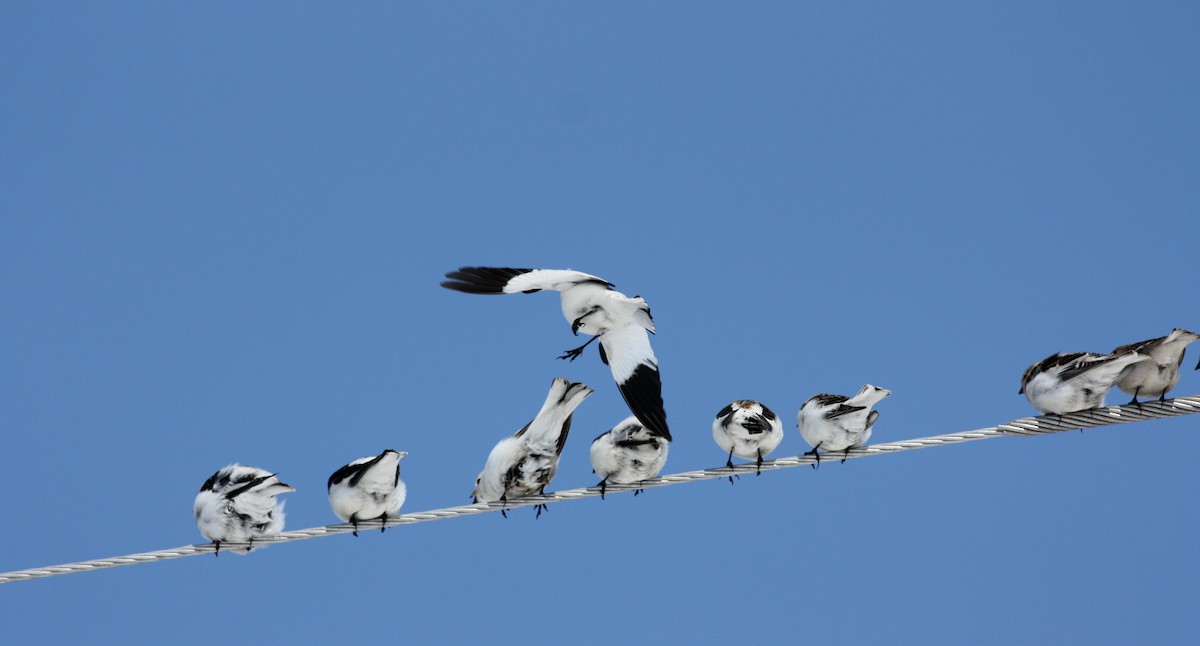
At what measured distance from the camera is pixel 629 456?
11.4 meters

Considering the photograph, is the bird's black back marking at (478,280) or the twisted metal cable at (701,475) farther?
the bird's black back marking at (478,280)

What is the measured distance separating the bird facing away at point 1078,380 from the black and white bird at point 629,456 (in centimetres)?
314

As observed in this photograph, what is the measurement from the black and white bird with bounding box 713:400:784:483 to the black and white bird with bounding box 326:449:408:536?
267cm

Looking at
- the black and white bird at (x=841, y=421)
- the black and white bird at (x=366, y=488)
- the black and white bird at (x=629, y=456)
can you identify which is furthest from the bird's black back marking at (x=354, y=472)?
the black and white bird at (x=841, y=421)

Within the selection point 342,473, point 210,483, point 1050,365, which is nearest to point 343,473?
point 342,473

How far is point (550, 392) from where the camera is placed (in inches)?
460

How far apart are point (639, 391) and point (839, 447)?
218 centimetres

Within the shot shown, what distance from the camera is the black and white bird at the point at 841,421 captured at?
36.1 feet

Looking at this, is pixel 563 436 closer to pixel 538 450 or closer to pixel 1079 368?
pixel 538 450

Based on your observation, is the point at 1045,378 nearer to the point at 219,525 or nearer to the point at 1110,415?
the point at 1110,415

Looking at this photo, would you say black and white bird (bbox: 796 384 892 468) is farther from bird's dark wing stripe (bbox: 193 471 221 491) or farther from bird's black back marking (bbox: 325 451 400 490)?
bird's dark wing stripe (bbox: 193 471 221 491)

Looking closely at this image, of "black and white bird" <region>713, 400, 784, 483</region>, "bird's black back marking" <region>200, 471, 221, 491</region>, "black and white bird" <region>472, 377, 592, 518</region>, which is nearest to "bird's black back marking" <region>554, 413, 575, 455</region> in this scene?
"black and white bird" <region>472, 377, 592, 518</region>

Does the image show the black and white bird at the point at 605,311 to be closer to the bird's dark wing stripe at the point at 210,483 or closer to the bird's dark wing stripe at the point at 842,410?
the bird's dark wing stripe at the point at 842,410

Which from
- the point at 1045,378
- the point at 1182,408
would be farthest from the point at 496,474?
the point at 1182,408
